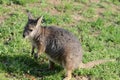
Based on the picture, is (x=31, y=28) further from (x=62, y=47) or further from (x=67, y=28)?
(x=67, y=28)

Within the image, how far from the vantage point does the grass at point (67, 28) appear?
811 cm

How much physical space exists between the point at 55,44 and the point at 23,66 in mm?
862

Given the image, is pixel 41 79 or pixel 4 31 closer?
pixel 41 79

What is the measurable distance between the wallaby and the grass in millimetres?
354

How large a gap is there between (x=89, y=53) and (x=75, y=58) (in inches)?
52.3

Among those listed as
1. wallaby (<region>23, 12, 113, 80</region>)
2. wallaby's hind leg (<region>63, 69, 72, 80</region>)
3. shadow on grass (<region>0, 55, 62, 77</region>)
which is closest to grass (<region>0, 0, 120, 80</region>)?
shadow on grass (<region>0, 55, 62, 77</region>)

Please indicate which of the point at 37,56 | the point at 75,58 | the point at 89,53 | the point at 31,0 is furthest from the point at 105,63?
the point at 31,0

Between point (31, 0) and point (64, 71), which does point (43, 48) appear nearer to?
point (64, 71)

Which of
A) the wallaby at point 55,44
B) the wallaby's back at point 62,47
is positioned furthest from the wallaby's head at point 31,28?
the wallaby's back at point 62,47

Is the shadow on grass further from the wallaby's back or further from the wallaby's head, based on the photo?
the wallaby's head

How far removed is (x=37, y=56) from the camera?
8141 millimetres

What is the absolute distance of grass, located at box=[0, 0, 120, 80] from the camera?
319 inches

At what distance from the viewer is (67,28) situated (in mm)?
10258

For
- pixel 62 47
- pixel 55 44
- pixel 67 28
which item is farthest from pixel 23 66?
pixel 67 28
